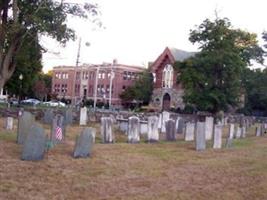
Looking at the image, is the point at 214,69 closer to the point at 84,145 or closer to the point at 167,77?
the point at 84,145

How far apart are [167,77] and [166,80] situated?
56cm

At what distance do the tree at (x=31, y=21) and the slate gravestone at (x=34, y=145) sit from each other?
9.70m

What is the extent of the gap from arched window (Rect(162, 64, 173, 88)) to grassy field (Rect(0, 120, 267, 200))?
62105 millimetres

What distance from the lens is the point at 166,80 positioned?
78188 mm

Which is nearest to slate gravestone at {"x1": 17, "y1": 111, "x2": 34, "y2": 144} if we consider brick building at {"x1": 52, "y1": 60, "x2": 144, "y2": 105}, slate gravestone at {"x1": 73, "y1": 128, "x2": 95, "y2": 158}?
slate gravestone at {"x1": 73, "y1": 128, "x2": 95, "y2": 158}

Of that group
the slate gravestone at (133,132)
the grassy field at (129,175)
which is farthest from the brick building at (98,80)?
the grassy field at (129,175)

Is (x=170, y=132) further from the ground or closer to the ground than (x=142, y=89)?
closer to the ground

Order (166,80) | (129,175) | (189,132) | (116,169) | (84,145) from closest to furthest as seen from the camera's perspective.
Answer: (129,175)
(116,169)
(84,145)
(189,132)
(166,80)

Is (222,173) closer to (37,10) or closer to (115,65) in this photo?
(37,10)

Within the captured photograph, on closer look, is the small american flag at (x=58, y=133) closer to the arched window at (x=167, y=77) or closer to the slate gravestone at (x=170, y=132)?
the slate gravestone at (x=170, y=132)

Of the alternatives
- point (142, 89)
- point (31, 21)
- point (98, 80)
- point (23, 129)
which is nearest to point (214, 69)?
point (31, 21)

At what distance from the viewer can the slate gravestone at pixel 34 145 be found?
456 inches

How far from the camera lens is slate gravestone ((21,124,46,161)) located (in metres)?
11.6

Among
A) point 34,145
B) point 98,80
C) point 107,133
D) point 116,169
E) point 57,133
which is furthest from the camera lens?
point 98,80
